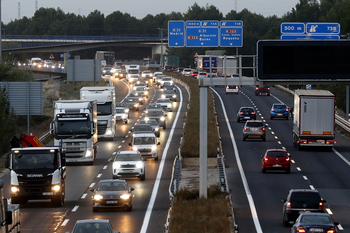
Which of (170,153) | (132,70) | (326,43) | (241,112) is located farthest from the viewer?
(132,70)

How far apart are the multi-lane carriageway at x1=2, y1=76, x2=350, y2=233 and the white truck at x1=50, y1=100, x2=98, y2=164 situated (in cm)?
101

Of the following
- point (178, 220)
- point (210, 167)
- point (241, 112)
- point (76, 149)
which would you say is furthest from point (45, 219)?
point (241, 112)

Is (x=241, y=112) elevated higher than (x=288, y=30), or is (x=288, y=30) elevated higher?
(x=288, y=30)

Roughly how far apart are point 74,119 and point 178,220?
63.9 feet

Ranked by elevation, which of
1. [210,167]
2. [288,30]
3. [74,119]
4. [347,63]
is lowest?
[210,167]

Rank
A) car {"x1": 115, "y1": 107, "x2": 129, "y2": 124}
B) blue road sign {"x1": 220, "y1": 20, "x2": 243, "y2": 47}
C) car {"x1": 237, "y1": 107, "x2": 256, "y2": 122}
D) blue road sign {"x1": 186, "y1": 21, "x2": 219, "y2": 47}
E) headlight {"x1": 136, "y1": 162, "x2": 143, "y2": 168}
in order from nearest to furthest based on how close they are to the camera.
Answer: headlight {"x1": 136, "y1": 162, "x2": 143, "y2": 168}, blue road sign {"x1": 186, "y1": 21, "x2": 219, "y2": 47}, blue road sign {"x1": 220, "y1": 20, "x2": 243, "y2": 47}, car {"x1": 115, "y1": 107, "x2": 129, "y2": 124}, car {"x1": 237, "y1": 107, "x2": 256, "y2": 122}

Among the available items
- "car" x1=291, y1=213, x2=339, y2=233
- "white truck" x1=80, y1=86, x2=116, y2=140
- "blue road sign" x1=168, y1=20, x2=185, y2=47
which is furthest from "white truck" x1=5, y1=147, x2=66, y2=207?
"white truck" x1=80, y1=86, x2=116, y2=140

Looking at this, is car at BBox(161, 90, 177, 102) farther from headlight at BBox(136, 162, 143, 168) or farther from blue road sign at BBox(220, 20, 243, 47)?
headlight at BBox(136, 162, 143, 168)

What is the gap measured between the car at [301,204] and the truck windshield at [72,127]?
1895 cm

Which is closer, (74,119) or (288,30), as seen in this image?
(74,119)

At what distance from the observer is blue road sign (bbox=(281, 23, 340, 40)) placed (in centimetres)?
4859

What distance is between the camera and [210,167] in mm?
42750

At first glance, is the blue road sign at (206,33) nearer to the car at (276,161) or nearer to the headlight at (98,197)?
the car at (276,161)

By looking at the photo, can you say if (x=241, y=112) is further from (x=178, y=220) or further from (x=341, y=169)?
(x=178, y=220)
